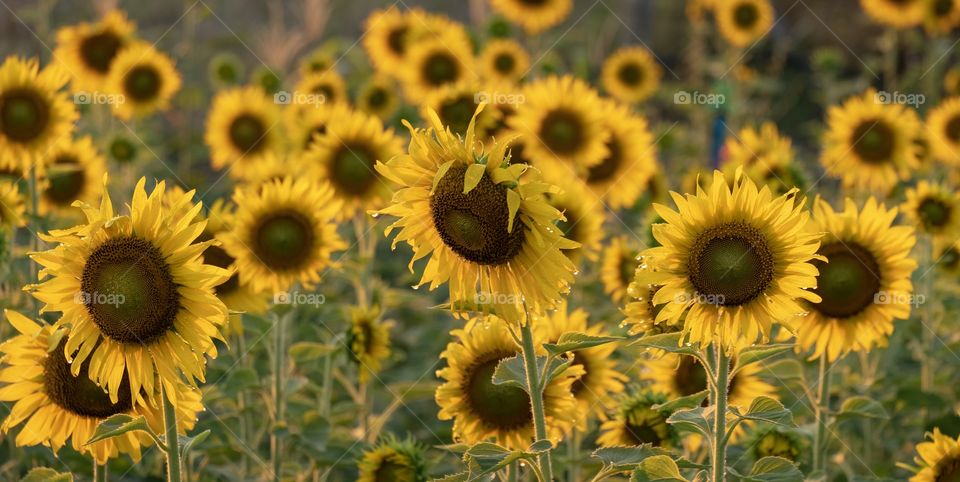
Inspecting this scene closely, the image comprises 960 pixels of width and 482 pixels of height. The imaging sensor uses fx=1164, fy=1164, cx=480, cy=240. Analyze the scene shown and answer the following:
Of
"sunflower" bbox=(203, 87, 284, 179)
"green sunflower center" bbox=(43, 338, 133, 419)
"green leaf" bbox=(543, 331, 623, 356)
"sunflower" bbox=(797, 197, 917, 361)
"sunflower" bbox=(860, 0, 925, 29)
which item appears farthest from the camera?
"sunflower" bbox=(860, 0, 925, 29)

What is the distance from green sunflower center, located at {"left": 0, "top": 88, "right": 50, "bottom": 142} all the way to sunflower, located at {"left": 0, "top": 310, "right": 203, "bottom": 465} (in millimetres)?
1778

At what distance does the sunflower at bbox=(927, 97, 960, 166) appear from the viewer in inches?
219

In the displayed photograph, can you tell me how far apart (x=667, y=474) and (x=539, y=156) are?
9.65 feet

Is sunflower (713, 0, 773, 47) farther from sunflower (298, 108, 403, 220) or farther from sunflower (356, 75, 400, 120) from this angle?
sunflower (298, 108, 403, 220)

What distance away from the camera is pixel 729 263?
2.50 m

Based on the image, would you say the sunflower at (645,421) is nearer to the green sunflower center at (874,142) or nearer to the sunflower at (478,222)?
the sunflower at (478,222)

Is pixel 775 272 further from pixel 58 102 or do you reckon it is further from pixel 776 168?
pixel 58 102

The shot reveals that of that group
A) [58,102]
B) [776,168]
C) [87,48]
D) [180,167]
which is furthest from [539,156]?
[180,167]

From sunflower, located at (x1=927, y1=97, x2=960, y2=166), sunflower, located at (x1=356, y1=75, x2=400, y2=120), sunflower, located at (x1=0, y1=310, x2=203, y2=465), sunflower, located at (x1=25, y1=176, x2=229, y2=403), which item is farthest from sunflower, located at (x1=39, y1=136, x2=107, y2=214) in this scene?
sunflower, located at (x1=927, y1=97, x2=960, y2=166)

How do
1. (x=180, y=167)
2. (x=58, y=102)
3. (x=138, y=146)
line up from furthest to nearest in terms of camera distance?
(x=180, y=167)
(x=138, y=146)
(x=58, y=102)

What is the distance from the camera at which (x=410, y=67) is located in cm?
631

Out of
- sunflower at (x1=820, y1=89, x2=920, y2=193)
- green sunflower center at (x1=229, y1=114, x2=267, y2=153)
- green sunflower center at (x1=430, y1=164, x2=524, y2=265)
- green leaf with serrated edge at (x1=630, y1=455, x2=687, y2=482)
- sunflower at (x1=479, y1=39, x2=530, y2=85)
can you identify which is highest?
sunflower at (x1=479, y1=39, x2=530, y2=85)

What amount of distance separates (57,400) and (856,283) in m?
2.15

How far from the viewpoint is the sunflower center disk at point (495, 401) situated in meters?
3.15
